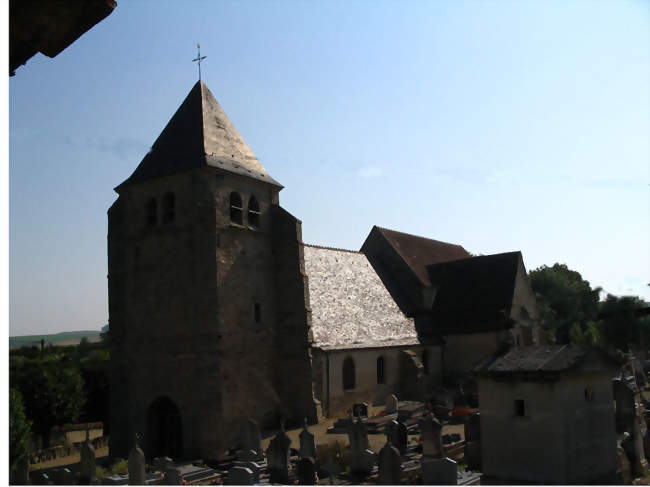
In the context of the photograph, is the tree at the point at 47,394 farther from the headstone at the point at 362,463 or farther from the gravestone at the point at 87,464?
the headstone at the point at 362,463

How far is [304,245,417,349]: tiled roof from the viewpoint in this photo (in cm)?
3073

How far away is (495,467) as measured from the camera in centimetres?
1514

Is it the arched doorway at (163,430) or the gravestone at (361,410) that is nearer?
the arched doorway at (163,430)

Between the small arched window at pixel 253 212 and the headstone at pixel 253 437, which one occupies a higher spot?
the small arched window at pixel 253 212

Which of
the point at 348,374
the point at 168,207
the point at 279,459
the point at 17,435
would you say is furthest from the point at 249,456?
the point at 17,435

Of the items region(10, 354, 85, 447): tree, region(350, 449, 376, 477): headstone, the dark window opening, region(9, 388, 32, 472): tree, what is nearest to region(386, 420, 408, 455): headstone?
region(350, 449, 376, 477): headstone

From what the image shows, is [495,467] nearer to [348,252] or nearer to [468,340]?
[468,340]

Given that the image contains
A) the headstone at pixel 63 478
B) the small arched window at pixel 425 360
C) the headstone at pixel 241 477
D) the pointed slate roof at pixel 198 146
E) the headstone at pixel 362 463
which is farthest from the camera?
the small arched window at pixel 425 360

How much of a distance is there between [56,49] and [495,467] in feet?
46.0

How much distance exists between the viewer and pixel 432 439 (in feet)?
59.2

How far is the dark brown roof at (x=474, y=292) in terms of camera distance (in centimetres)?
3672

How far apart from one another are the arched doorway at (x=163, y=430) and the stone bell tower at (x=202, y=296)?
0.05 m

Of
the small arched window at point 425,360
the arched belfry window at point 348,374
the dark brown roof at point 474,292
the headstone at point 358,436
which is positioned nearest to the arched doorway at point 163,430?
the arched belfry window at point 348,374

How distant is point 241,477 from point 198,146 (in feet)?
51.8
